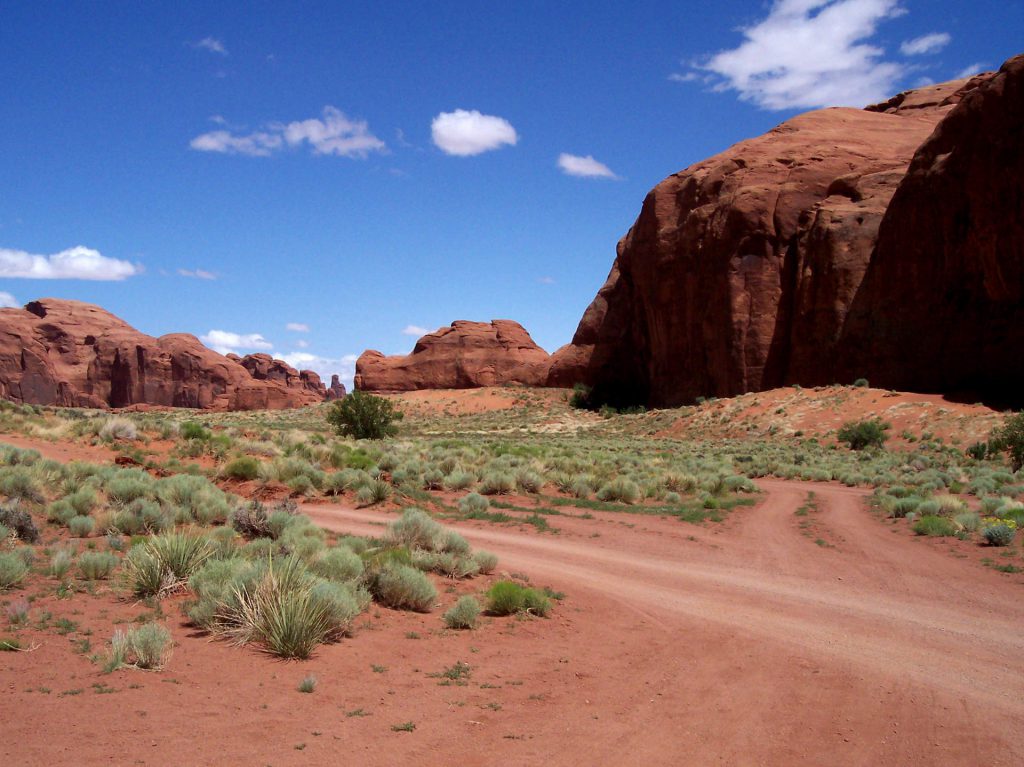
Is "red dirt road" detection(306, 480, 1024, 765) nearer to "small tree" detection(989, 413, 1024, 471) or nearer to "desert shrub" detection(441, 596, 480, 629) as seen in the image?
"desert shrub" detection(441, 596, 480, 629)

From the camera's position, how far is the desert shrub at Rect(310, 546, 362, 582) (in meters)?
8.85

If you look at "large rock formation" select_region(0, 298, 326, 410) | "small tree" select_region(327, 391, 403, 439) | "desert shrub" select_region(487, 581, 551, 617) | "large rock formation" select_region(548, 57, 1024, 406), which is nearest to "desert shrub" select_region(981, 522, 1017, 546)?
"desert shrub" select_region(487, 581, 551, 617)

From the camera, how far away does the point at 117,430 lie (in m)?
21.7

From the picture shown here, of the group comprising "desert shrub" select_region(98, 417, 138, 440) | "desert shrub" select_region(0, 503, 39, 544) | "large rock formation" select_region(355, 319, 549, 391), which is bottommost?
"desert shrub" select_region(0, 503, 39, 544)

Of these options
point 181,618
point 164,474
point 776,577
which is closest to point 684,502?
point 776,577

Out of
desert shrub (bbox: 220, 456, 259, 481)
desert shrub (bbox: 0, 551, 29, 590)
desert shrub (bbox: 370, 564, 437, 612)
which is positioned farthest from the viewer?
desert shrub (bbox: 220, 456, 259, 481)

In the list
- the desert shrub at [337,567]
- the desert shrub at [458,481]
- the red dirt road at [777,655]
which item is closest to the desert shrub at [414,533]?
the red dirt road at [777,655]

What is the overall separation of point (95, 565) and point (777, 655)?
24.7 ft

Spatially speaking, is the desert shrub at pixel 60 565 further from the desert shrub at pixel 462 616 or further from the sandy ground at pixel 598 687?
the desert shrub at pixel 462 616

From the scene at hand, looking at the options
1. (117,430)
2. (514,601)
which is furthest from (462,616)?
(117,430)

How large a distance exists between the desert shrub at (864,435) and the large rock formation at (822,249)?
9378 millimetres

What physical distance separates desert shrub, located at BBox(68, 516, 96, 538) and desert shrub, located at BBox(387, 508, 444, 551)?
4.14m

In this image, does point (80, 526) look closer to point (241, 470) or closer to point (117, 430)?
point (241, 470)

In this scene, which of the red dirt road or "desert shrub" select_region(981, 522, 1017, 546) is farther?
"desert shrub" select_region(981, 522, 1017, 546)
